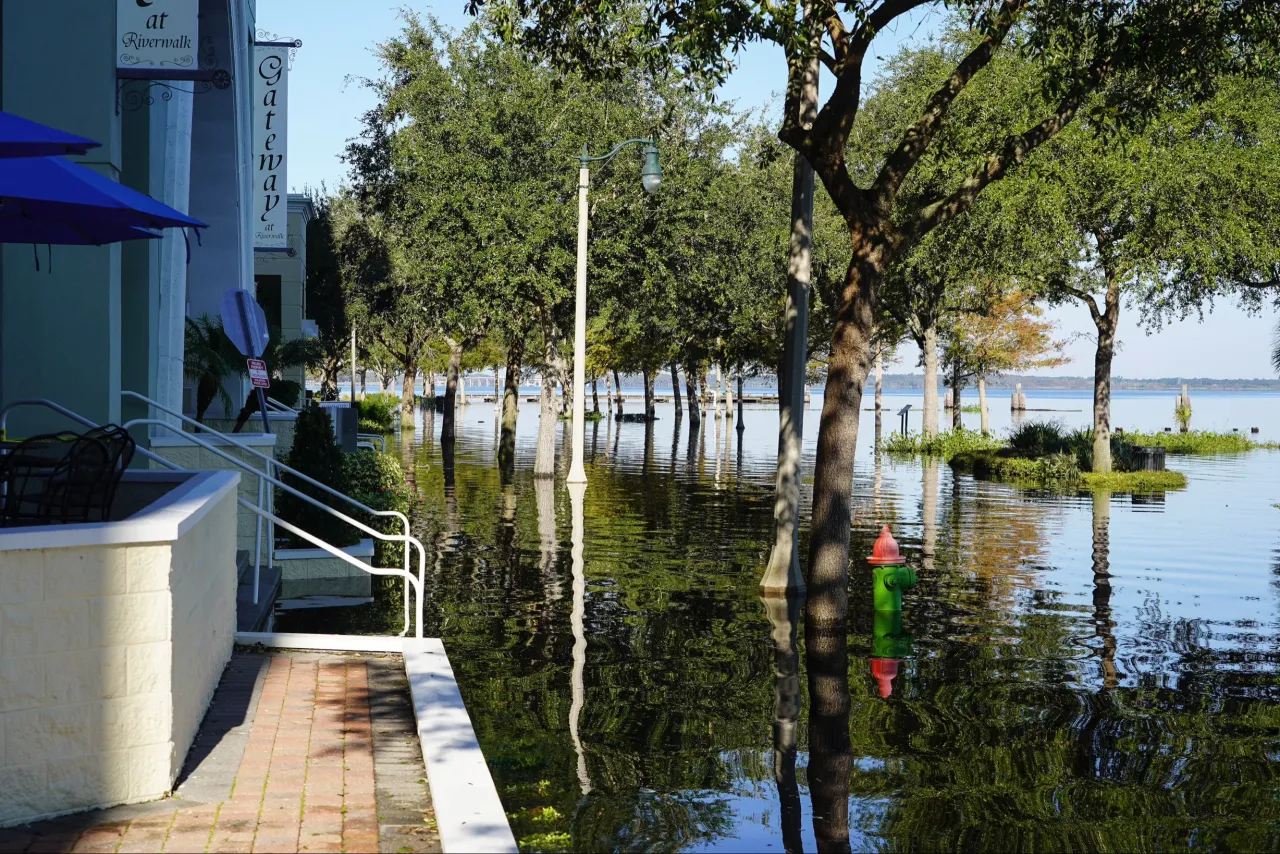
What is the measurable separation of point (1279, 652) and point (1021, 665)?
263 centimetres

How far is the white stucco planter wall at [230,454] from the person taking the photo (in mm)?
13555

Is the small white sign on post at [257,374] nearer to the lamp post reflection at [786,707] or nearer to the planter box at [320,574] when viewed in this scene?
the planter box at [320,574]

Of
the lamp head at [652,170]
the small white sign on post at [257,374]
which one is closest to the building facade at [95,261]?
the small white sign on post at [257,374]

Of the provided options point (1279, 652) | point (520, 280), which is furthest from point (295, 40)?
point (1279, 652)

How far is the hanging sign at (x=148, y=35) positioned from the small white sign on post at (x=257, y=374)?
4553 millimetres

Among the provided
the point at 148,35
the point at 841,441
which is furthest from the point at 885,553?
the point at 148,35

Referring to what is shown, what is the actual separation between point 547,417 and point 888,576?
65.7ft

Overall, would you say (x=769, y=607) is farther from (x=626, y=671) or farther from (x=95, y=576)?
(x=95, y=576)

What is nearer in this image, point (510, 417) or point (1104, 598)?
point (1104, 598)

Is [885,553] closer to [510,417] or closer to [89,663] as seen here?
[89,663]

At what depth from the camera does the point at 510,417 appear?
132 feet

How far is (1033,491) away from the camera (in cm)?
3045

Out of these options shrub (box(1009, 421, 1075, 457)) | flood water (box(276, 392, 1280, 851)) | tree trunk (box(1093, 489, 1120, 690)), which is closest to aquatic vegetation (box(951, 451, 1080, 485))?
shrub (box(1009, 421, 1075, 457))

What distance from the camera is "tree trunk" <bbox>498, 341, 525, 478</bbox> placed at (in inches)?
1410
